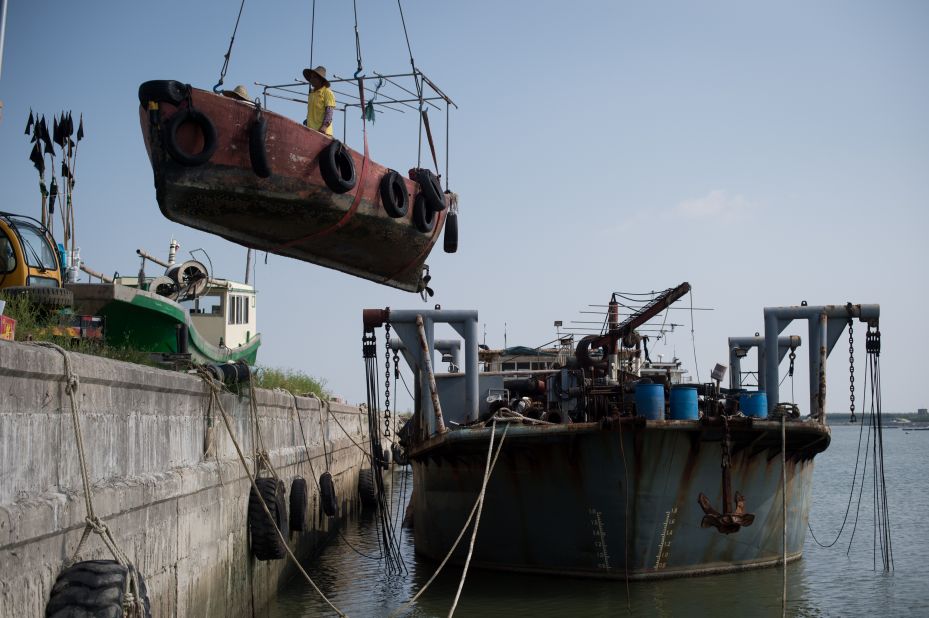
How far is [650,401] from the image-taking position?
14055mm

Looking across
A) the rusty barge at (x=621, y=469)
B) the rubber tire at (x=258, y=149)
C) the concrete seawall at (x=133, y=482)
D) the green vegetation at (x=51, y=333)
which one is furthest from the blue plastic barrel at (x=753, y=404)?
the green vegetation at (x=51, y=333)

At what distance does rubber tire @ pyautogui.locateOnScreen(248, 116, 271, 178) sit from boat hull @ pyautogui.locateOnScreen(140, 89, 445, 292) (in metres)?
0.05

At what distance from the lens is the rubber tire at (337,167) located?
36.2 feet

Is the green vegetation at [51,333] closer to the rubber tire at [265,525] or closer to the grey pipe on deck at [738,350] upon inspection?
the rubber tire at [265,525]

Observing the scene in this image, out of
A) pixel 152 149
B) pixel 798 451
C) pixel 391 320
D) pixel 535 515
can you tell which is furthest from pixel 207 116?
pixel 798 451

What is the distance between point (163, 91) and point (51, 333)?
277cm

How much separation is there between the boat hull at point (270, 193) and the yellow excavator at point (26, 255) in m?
3.86

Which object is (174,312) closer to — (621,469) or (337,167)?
(337,167)

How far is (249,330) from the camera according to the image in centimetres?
2855

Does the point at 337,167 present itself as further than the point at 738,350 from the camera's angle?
No

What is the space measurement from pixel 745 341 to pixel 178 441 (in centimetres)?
1517

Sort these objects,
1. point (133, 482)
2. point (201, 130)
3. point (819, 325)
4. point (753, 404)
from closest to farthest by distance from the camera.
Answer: point (133, 482)
point (201, 130)
point (753, 404)
point (819, 325)

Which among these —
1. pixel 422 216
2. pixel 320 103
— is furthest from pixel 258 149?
pixel 422 216

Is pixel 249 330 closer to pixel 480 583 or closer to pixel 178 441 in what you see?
pixel 480 583
